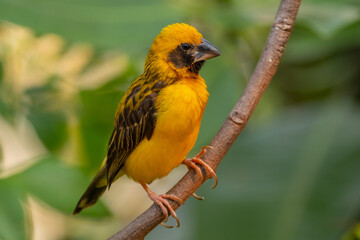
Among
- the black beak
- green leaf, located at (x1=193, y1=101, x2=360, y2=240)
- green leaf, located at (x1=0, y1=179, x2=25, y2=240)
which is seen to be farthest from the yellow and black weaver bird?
green leaf, located at (x1=193, y1=101, x2=360, y2=240)

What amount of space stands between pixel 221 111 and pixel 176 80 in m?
0.58

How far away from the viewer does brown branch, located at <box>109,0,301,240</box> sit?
1340 millimetres

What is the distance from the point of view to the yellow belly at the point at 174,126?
1.59 meters

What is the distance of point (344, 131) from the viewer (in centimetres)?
235

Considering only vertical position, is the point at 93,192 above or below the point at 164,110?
below

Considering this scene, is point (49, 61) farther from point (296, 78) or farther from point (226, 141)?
point (226, 141)

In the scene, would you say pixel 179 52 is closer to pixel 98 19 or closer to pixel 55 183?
pixel 55 183

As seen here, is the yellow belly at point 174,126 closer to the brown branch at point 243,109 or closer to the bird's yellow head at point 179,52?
the bird's yellow head at point 179,52

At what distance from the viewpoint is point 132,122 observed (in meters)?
1.69

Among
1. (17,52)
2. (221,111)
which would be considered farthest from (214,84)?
(17,52)

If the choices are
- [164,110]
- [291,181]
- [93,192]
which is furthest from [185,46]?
[291,181]

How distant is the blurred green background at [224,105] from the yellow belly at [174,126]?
326 millimetres

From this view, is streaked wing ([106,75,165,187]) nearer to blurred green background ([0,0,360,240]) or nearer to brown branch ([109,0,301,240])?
blurred green background ([0,0,360,240])

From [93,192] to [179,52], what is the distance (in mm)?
545
